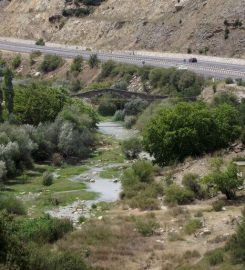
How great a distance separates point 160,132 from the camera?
44.4m

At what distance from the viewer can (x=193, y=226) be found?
→ 31969 millimetres

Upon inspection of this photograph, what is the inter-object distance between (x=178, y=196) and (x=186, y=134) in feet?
26.4

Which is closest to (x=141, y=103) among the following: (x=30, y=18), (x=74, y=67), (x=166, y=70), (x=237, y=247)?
(x=166, y=70)

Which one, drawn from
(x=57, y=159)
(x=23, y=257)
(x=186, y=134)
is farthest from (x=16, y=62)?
(x=23, y=257)

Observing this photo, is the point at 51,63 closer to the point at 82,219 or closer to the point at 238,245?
the point at 82,219

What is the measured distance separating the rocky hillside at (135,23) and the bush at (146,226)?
49.7 metres

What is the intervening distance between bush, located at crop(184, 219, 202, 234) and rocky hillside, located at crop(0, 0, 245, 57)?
4985 cm

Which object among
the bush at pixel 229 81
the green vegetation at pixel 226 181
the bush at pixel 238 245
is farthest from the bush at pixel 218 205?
the bush at pixel 229 81

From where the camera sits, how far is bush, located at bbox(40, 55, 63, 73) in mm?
93312

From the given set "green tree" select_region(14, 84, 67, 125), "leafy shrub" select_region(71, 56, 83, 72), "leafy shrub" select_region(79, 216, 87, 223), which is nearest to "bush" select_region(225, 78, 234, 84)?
"green tree" select_region(14, 84, 67, 125)

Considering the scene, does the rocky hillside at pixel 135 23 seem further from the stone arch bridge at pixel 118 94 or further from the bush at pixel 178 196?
the bush at pixel 178 196

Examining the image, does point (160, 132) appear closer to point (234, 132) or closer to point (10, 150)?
point (234, 132)

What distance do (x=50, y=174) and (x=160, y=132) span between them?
24.0ft

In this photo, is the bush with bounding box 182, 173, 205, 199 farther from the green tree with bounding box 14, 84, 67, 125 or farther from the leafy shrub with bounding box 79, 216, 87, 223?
the green tree with bounding box 14, 84, 67, 125
